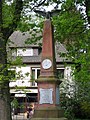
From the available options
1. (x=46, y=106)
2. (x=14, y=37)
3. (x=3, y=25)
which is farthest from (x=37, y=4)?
(x=14, y=37)

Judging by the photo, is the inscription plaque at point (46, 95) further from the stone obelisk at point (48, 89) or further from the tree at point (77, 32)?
the tree at point (77, 32)

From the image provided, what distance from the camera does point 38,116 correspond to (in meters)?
18.1

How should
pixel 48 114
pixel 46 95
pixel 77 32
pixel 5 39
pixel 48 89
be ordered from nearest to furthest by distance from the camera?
pixel 48 114 < pixel 46 95 < pixel 48 89 < pixel 5 39 < pixel 77 32

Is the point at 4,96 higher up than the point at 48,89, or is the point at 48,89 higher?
the point at 48,89

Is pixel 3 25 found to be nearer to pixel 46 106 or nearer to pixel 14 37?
pixel 46 106

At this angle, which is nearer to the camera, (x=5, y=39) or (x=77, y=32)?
(x=5, y=39)

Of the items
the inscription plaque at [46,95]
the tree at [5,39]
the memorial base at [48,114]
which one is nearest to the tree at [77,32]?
the tree at [5,39]

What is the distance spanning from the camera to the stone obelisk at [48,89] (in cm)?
1811

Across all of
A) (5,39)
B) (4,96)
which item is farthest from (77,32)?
(4,96)

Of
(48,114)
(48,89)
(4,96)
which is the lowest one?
(48,114)

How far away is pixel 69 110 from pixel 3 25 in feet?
30.1

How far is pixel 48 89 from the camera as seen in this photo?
18.3 m

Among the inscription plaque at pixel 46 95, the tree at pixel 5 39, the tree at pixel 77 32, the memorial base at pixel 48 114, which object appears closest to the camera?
the tree at pixel 5 39

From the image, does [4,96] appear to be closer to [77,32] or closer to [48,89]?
[48,89]
